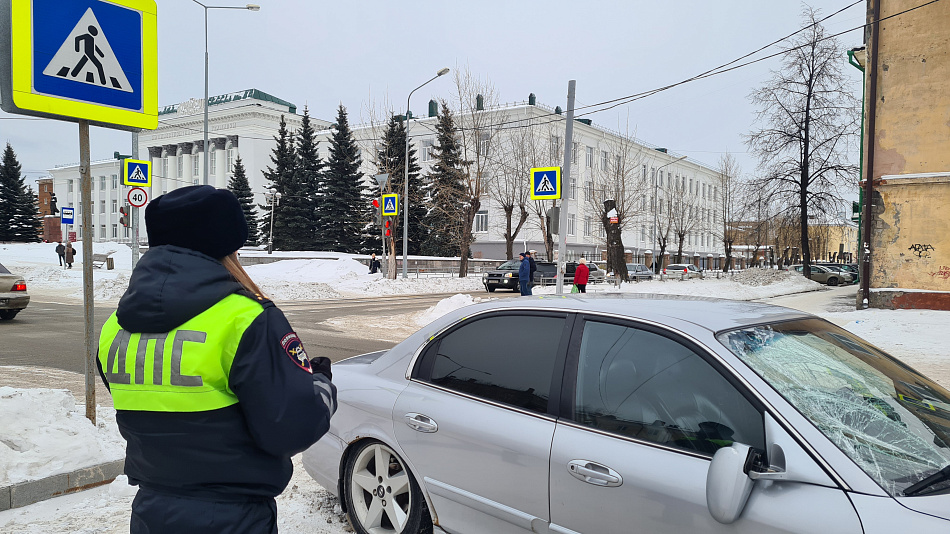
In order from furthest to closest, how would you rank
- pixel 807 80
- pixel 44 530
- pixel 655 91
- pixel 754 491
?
pixel 807 80, pixel 655 91, pixel 44 530, pixel 754 491

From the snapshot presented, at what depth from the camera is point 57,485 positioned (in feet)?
13.4

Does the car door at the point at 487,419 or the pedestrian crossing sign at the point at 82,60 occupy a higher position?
the pedestrian crossing sign at the point at 82,60

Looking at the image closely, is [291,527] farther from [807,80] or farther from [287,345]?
[807,80]

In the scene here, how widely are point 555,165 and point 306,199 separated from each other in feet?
72.2

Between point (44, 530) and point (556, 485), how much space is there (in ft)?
10.4

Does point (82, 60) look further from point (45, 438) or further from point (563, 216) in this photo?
point (563, 216)

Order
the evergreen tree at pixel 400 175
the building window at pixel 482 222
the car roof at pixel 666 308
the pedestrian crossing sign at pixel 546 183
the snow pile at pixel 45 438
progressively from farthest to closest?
the building window at pixel 482 222
the evergreen tree at pixel 400 175
the pedestrian crossing sign at pixel 546 183
the snow pile at pixel 45 438
the car roof at pixel 666 308

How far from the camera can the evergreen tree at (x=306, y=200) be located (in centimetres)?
5184

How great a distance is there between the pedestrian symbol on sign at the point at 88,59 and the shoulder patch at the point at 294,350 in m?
3.79

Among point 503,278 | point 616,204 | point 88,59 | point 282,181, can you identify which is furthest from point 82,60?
point 282,181

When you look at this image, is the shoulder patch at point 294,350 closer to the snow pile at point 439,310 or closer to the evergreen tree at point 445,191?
the snow pile at point 439,310

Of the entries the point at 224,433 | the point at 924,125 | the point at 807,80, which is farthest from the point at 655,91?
→ the point at 807,80

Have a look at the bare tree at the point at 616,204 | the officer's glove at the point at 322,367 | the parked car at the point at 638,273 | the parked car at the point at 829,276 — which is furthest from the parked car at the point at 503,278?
the officer's glove at the point at 322,367

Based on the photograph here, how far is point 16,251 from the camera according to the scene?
52281mm
